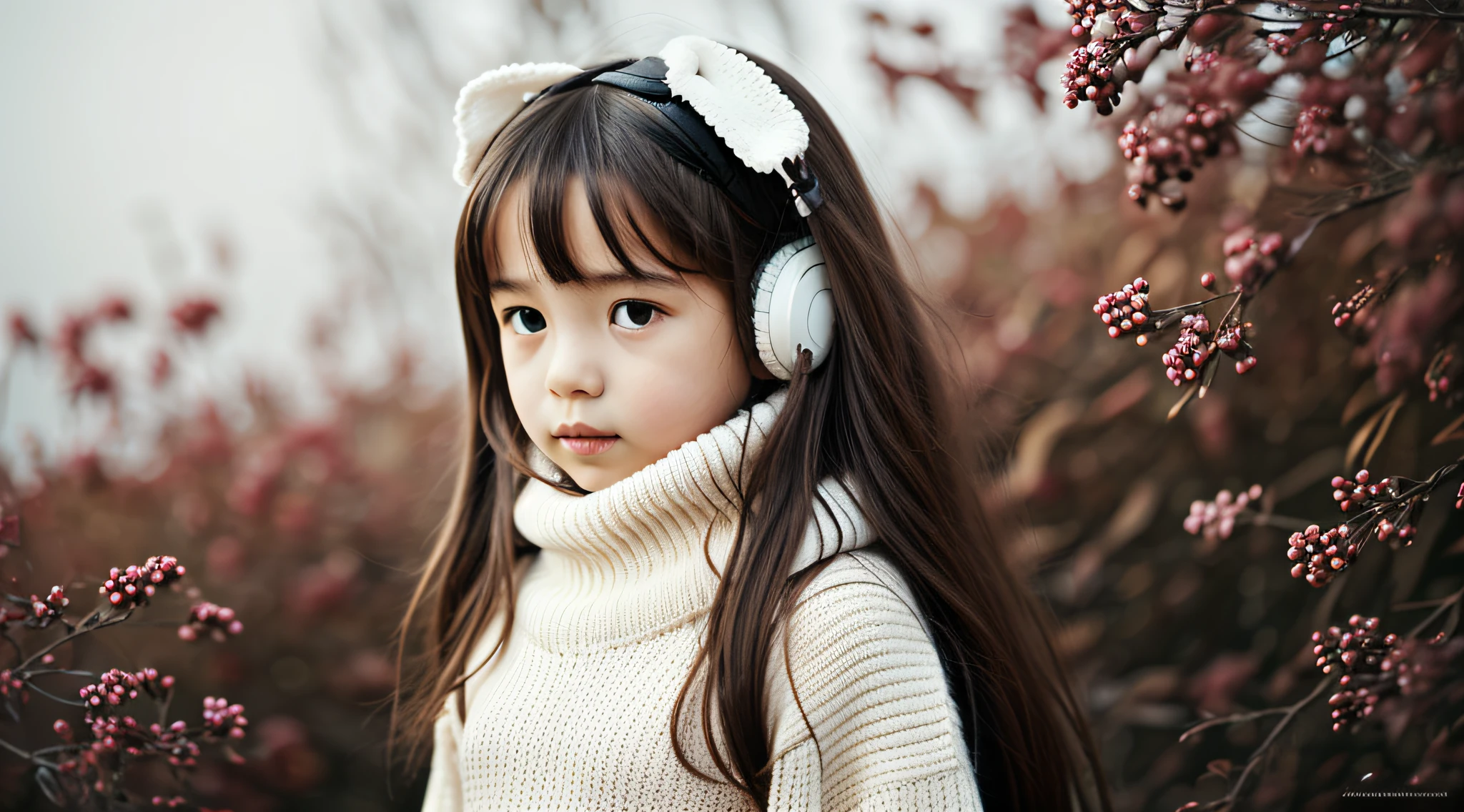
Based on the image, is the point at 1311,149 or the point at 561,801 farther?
the point at 561,801

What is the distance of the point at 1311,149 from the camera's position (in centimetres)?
81

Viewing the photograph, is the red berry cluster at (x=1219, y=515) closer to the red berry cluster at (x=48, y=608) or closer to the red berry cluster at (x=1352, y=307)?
the red berry cluster at (x=1352, y=307)

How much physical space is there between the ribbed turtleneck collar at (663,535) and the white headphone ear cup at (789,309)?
0.20ft

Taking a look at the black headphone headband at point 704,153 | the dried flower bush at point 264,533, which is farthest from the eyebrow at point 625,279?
the dried flower bush at point 264,533

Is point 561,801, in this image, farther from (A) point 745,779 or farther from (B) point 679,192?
(B) point 679,192

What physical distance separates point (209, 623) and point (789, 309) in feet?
1.95

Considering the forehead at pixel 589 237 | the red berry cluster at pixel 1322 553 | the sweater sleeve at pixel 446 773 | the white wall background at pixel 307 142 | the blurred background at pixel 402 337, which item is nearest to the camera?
the red berry cluster at pixel 1322 553

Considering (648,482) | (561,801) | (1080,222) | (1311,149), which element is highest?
(1080,222)

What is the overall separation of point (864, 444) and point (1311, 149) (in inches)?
17.9

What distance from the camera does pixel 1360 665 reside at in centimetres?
72

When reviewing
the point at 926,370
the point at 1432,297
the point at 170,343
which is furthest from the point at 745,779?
the point at 170,343

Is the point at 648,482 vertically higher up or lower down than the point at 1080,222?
lower down

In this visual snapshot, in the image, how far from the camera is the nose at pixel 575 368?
0.88m

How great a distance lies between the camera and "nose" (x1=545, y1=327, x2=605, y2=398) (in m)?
0.88
